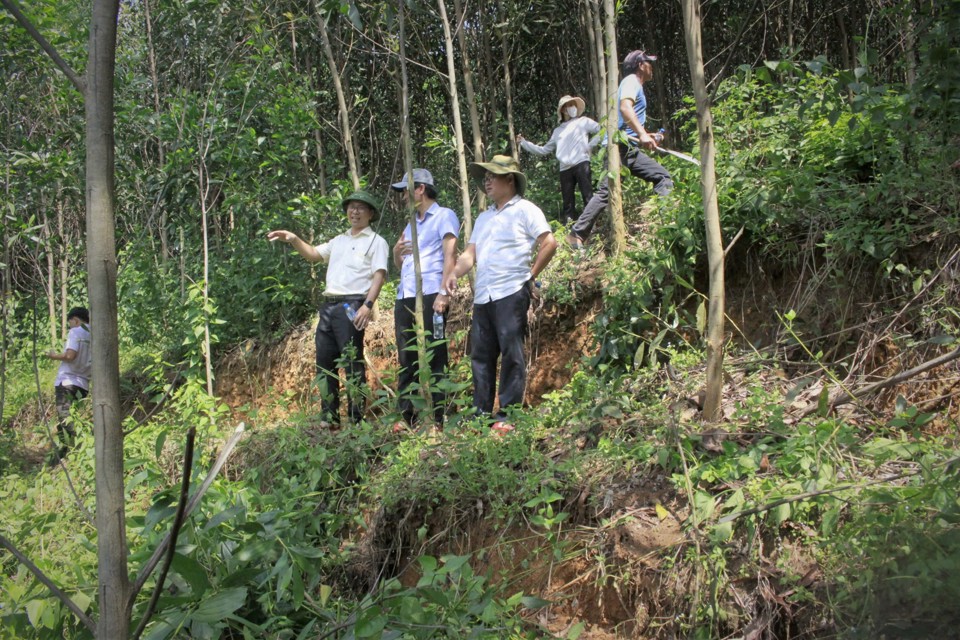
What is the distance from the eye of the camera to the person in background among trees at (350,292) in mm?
5250

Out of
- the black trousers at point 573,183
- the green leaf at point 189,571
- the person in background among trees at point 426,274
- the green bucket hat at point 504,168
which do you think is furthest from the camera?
the black trousers at point 573,183

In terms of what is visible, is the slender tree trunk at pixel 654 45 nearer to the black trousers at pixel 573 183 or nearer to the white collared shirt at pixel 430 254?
the black trousers at pixel 573 183

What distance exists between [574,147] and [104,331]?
6.00 metres

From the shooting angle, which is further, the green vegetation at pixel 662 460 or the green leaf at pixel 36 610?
the green vegetation at pixel 662 460

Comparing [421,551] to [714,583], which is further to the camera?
[421,551]

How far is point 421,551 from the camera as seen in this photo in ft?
13.1

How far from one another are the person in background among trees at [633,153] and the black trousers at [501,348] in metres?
1.54

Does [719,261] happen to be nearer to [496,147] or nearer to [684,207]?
[684,207]

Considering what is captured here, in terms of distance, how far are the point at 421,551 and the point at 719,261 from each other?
2075 millimetres

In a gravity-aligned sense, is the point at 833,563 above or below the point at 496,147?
below

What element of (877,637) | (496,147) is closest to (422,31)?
(496,147)

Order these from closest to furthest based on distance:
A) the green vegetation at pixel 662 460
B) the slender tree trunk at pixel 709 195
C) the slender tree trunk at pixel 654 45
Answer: the green vegetation at pixel 662 460 → the slender tree trunk at pixel 709 195 → the slender tree trunk at pixel 654 45

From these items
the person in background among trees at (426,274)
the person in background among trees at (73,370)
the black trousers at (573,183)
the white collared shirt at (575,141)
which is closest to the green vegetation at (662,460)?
the person in background among trees at (426,274)

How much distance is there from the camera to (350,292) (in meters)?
5.31
